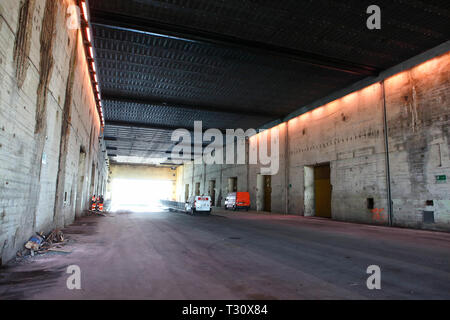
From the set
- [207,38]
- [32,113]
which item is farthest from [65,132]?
[207,38]

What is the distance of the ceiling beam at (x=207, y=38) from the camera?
466 inches

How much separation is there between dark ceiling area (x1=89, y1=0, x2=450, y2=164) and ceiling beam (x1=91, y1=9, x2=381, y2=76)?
1.7 inches

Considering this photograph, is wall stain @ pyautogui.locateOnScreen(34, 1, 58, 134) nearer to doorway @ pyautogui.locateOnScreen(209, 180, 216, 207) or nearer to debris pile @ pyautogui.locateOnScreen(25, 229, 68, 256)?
debris pile @ pyautogui.locateOnScreen(25, 229, 68, 256)

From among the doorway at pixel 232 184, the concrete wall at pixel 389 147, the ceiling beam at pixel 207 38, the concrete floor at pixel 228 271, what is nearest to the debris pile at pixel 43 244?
the concrete floor at pixel 228 271

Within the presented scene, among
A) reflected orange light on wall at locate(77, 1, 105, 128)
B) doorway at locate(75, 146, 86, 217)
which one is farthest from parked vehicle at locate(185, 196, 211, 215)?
reflected orange light on wall at locate(77, 1, 105, 128)

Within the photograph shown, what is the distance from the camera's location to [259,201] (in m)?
29.7

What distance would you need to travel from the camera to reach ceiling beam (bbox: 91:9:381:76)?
11844 millimetres

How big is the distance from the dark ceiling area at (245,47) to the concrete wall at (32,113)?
4.10 m

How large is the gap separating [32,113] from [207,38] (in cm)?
896

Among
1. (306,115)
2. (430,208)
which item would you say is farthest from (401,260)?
(306,115)

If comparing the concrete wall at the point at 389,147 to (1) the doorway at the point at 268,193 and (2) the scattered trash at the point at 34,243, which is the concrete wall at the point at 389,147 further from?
(2) the scattered trash at the point at 34,243

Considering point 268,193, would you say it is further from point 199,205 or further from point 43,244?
point 43,244

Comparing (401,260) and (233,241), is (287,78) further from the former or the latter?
(401,260)

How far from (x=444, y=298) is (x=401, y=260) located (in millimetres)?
2800
